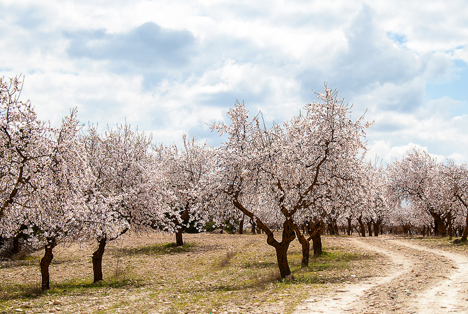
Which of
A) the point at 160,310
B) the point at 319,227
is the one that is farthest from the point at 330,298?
the point at 319,227

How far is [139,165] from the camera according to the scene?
2692 cm

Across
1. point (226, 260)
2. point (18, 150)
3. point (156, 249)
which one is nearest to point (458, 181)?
point (226, 260)

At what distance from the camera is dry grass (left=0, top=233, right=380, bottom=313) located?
604 inches

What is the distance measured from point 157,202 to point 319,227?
1251 cm

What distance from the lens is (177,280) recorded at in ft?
76.2

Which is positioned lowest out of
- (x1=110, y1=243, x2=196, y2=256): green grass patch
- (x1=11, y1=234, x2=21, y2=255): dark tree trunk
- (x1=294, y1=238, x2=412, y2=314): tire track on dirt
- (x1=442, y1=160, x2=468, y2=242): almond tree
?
(x1=110, y1=243, x2=196, y2=256): green grass patch

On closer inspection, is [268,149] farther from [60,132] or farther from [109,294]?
[109,294]

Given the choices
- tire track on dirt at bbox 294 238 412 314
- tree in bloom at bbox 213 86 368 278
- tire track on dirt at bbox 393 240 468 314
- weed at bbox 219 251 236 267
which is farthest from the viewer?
weed at bbox 219 251 236 267

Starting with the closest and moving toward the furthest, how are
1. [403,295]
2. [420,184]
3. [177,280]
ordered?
1. [403,295]
2. [177,280]
3. [420,184]

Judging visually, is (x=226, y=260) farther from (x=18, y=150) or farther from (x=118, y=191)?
(x=18, y=150)

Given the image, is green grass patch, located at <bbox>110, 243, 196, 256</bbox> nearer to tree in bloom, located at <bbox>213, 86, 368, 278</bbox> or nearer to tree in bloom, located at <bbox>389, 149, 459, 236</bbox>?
tree in bloom, located at <bbox>213, 86, 368, 278</bbox>

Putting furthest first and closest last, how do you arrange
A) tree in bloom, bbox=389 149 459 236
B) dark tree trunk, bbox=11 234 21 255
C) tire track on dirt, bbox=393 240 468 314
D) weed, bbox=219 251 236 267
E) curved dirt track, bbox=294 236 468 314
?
tree in bloom, bbox=389 149 459 236 → dark tree trunk, bbox=11 234 21 255 → weed, bbox=219 251 236 267 → curved dirt track, bbox=294 236 468 314 → tire track on dirt, bbox=393 240 468 314

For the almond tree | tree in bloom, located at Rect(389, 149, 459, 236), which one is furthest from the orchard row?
tree in bloom, located at Rect(389, 149, 459, 236)

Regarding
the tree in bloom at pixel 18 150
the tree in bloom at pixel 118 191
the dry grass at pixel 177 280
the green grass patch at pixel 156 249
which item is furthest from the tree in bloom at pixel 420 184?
the tree in bloom at pixel 18 150
